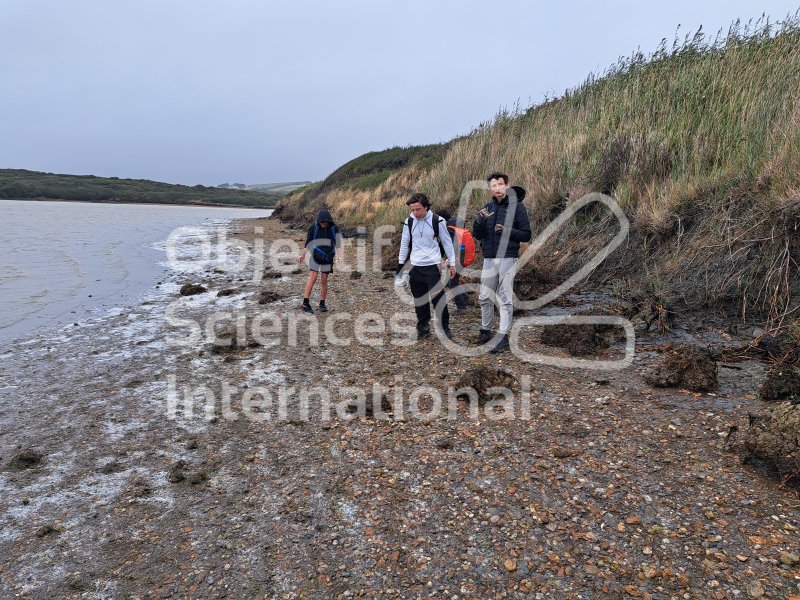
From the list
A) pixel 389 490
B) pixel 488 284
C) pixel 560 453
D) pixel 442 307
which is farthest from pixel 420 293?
pixel 389 490

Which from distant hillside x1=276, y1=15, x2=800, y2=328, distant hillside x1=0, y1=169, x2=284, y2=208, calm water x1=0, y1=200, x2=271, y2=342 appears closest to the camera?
distant hillside x1=276, y1=15, x2=800, y2=328

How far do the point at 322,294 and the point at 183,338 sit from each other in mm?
2698

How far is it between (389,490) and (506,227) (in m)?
3.43

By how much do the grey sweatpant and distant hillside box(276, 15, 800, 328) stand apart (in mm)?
1820

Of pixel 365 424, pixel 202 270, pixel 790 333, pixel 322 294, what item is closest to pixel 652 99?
pixel 790 333

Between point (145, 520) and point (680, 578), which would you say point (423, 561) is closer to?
point (680, 578)

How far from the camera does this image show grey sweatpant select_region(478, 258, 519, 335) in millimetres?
5684

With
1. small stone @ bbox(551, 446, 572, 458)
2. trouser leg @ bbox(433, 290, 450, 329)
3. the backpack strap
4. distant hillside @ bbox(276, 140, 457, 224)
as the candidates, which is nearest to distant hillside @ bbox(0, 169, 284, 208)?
distant hillside @ bbox(276, 140, 457, 224)

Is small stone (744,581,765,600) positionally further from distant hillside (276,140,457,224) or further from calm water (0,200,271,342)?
distant hillside (276,140,457,224)

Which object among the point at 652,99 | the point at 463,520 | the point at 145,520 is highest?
the point at 652,99

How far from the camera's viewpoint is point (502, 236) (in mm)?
5578

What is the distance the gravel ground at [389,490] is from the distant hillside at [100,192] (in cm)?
9830

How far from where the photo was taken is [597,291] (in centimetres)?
730

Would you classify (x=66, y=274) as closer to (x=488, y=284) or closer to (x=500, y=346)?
(x=488, y=284)
